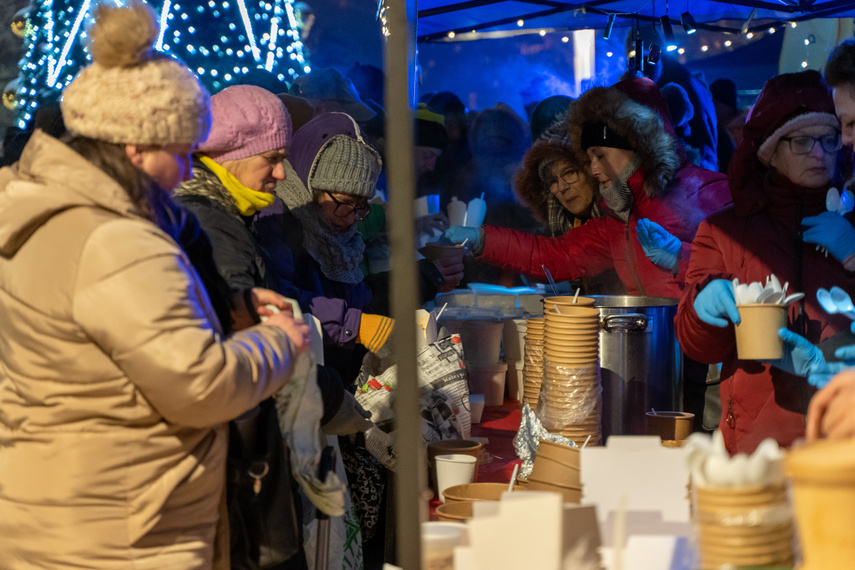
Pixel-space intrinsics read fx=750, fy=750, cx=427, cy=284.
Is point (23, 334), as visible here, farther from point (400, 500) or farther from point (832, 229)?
point (832, 229)

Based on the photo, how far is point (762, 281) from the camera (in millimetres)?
2238

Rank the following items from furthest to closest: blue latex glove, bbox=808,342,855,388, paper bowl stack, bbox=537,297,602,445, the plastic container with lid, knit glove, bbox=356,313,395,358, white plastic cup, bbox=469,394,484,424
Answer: white plastic cup, bbox=469,394,484,424
knit glove, bbox=356,313,395,358
paper bowl stack, bbox=537,297,602,445
blue latex glove, bbox=808,342,855,388
the plastic container with lid

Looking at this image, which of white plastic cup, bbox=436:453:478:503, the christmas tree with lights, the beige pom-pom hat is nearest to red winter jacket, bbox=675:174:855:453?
white plastic cup, bbox=436:453:478:503

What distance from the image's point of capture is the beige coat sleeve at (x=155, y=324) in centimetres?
A: 132

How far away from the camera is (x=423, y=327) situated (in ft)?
9.49

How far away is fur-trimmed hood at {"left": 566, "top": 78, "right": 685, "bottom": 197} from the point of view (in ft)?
12.1

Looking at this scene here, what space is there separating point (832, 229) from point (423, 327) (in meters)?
1.43

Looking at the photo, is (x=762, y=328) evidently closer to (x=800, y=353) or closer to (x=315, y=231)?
(x=800, y=353)

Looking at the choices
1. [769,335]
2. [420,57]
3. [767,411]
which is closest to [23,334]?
[769,335]

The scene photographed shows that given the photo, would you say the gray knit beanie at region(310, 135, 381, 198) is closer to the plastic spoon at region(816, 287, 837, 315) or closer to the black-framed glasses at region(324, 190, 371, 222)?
the black-framed glasses at region(324, 190, 371, 222)

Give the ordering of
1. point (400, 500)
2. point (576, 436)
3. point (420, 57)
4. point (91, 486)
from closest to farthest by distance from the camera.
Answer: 1. point (400, 500)
2. point (91, 486)
3. point (576, 436)
4. point (420, 57)

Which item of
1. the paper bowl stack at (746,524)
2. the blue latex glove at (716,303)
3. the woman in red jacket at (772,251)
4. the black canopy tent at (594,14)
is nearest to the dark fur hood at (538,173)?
the black canopy tent at (594,14)

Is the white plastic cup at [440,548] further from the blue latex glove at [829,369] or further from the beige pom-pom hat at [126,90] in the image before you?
the blue latex glove at [829,369]

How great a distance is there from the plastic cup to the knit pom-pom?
1579mm
